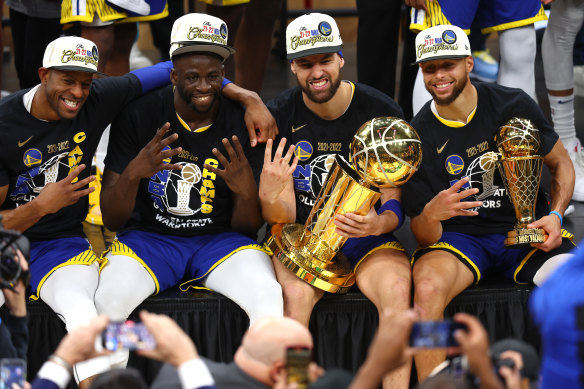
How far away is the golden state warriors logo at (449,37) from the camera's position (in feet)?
12.6

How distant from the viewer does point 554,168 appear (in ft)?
13.1

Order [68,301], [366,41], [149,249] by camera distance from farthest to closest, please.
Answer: [366,41] < [149,249] < [68,301]

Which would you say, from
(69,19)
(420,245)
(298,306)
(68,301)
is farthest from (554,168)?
(69,19)

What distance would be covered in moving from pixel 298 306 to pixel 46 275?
1.02m

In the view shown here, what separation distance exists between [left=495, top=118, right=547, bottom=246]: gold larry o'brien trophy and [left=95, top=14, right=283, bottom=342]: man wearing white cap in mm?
1008

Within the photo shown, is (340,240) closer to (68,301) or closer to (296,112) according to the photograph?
(296,112)

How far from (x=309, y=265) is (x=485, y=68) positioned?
136 inches

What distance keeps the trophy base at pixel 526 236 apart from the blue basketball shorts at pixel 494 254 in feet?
0.42

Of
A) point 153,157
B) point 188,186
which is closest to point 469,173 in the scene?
point 188,186

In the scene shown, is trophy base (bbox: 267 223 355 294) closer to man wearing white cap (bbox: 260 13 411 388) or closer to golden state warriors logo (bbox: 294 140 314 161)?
man wearing white cap (bbox: 260 13 411 388)

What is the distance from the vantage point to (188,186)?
3.97 meters

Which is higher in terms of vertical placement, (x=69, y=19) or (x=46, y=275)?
(x=69, y=19)

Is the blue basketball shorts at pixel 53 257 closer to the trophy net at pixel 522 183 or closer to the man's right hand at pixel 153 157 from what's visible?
the man's right hand at pixel 153 157

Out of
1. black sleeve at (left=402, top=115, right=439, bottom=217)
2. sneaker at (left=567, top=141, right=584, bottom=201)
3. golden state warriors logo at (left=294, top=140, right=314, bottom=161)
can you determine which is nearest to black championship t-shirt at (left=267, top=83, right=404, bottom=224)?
golden state warriors logo at (left=294, top=140, right=314, bottom=161)
